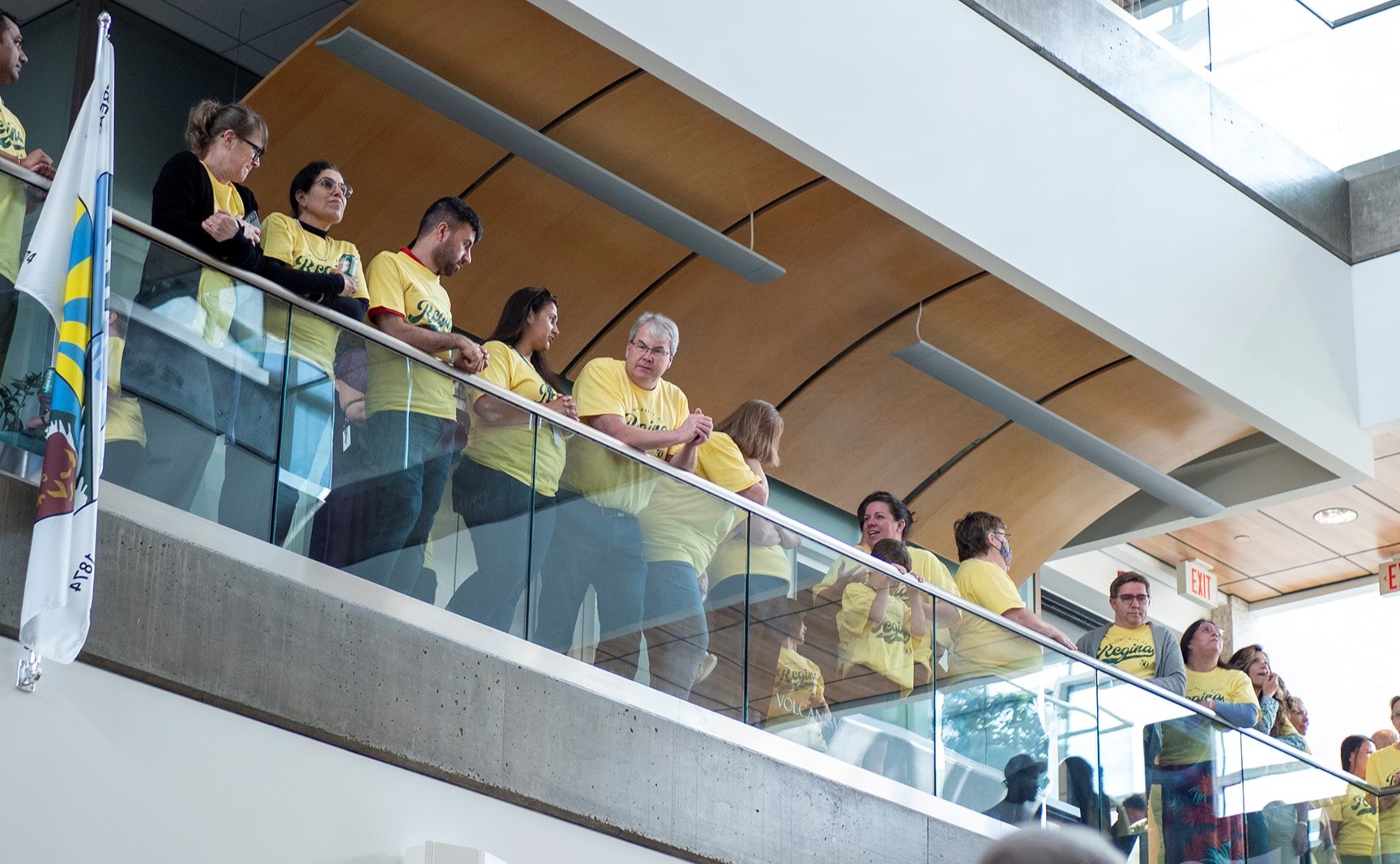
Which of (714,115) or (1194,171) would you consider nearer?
(714,115)

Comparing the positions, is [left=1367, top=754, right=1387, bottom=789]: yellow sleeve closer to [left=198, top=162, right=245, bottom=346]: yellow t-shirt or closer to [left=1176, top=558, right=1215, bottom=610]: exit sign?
[left=1176, top=558, right=1215, bottom=610]: exit sign

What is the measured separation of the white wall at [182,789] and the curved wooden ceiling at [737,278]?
4.29 meters

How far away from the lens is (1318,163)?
39.0 feet

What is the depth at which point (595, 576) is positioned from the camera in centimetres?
596

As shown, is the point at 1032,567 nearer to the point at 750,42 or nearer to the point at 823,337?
the point at 823,337

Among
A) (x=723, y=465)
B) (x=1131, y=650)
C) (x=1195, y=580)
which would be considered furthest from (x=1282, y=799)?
(x=1195, y=580)

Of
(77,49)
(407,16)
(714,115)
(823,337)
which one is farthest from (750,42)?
(77,49)

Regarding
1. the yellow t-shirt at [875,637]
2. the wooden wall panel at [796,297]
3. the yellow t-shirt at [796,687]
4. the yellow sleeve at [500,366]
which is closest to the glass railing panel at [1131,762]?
the yellow t-shirt at [875,637]

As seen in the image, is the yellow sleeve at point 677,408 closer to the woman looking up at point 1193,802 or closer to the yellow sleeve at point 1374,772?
the woman looking up at point 1193,802

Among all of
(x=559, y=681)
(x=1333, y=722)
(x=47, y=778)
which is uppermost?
(x=1333, y=722)

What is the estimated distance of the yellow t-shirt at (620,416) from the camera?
600 cm

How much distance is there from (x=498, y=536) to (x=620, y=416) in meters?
0.95

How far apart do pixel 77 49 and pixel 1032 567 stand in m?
7.09

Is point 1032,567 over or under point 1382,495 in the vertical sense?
under
